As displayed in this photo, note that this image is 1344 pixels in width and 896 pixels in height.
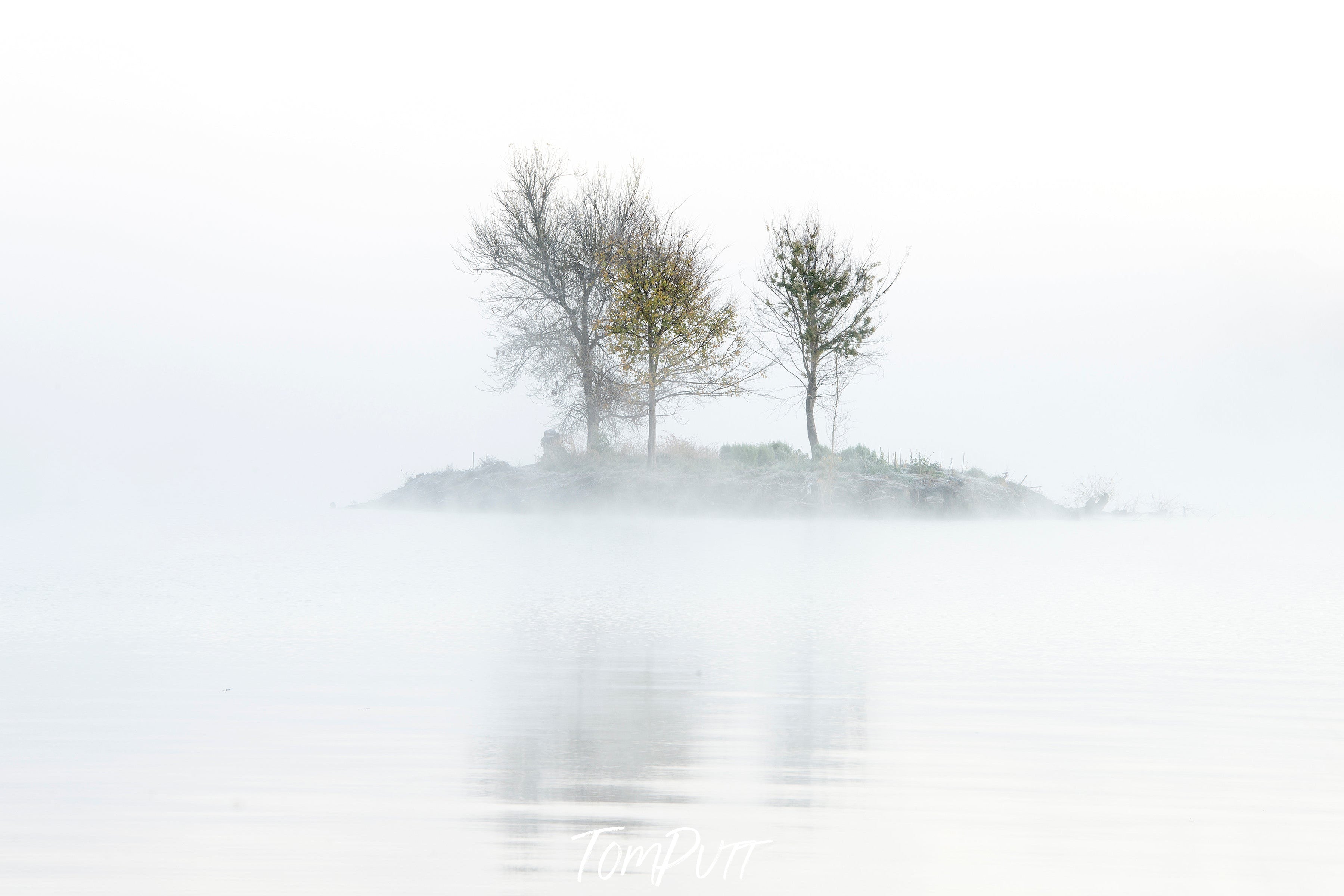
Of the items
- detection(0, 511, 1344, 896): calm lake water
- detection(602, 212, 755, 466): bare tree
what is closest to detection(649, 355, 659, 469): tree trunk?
detection(602, 212, 755, 466): bare tree

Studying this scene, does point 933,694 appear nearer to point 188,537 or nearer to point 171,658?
point 171,658

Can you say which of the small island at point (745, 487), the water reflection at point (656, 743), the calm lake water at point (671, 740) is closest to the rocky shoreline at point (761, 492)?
the small island at point (745, 487)

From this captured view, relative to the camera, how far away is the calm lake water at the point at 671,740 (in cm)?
329

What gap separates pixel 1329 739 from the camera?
4.91 meters

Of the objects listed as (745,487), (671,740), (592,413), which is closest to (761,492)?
(745,487)

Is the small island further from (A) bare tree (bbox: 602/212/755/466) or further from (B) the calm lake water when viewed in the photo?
(B) the calm lake water

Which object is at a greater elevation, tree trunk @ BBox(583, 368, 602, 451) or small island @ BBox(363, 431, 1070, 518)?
tree trunk @ BBox(583, 368, 602, 451)

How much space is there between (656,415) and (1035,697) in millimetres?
28100

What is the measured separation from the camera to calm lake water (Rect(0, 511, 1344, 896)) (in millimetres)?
3285

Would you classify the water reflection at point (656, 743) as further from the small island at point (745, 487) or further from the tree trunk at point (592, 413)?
the tree trunk at point (592, 413)

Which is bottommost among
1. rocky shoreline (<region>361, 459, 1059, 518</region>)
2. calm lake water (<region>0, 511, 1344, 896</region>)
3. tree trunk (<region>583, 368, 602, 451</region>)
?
calm lake water (<region>0, 511, 1344, 896</region>)

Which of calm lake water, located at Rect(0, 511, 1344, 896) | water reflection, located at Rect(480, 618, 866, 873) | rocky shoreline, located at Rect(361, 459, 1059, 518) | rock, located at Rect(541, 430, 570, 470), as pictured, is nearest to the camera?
calm lake water, located at Rect(0, 511, 1344, 896)

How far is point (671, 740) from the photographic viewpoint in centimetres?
473

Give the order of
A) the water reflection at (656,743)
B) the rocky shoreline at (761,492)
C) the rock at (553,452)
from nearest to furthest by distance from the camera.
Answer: the water reflection at (656,743) → the rocky shoreline at (761,492) → the rock at (553,452)
